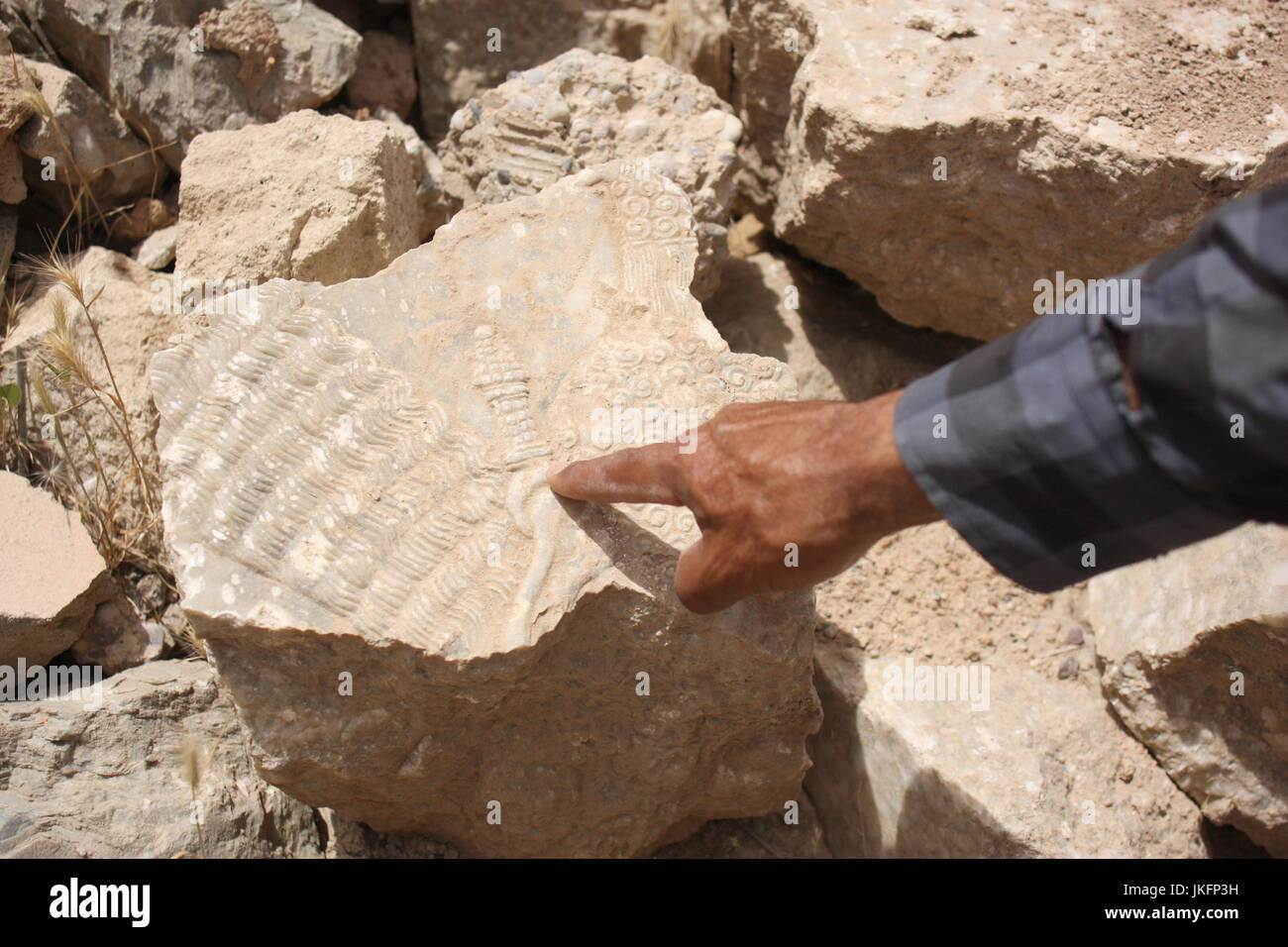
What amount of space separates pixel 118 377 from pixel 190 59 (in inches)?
50.1

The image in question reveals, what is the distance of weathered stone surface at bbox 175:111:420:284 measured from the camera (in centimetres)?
344

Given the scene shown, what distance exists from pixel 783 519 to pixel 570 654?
97 cm

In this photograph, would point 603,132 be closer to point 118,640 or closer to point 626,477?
point 626,477

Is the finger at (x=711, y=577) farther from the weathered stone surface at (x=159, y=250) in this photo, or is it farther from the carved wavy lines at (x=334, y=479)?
the weathered stone surface at (x=159, y=250)

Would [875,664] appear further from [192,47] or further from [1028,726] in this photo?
[192,47]

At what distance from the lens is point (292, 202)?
137 inches

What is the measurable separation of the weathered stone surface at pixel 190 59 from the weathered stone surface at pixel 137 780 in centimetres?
216

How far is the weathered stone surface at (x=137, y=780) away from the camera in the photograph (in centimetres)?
289

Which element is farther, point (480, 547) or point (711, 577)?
point (480, 547)

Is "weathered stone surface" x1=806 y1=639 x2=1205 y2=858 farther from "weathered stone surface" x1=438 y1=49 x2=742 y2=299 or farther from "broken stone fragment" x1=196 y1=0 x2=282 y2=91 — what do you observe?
"broken stone fragment" x1=196 y1=0 x2=282 y2=91

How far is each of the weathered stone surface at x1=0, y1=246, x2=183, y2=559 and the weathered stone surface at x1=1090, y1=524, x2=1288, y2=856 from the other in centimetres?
330

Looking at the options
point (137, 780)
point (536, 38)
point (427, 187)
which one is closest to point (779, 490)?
point (137, 780)

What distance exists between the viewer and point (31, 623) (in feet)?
10.1

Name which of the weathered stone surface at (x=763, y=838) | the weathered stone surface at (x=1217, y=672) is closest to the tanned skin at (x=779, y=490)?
the weathered stone surface at (x=763, y=838)
